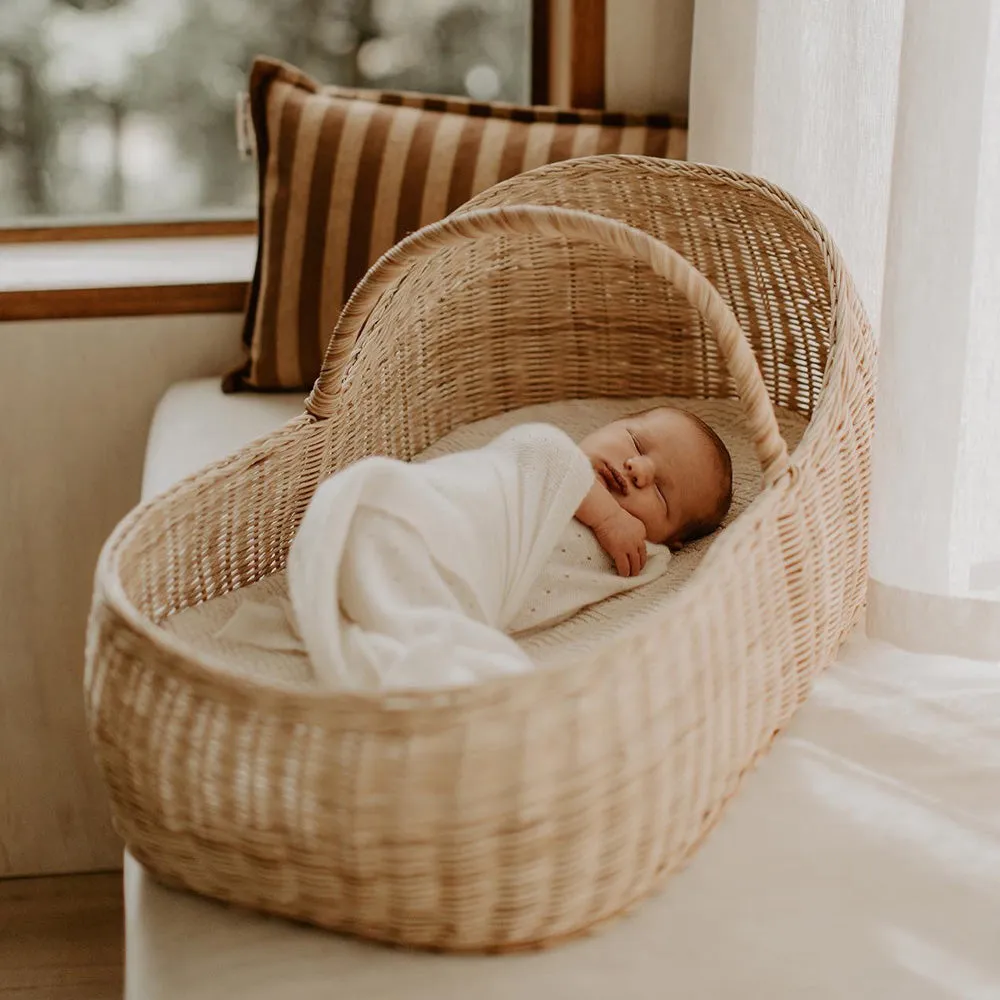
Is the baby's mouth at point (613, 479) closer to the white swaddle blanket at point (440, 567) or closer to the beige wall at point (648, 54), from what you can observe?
the white swaddle blanket at point (440, 567)

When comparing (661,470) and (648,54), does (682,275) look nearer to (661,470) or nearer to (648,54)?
(661,470)

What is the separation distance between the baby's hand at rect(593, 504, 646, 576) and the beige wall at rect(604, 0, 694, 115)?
2.77ft

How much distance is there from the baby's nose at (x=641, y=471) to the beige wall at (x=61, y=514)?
2.54ft

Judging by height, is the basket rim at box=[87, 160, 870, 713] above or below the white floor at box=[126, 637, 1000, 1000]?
above

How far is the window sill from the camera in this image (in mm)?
1659

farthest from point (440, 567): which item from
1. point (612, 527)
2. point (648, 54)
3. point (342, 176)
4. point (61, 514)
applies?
point (648, 54)

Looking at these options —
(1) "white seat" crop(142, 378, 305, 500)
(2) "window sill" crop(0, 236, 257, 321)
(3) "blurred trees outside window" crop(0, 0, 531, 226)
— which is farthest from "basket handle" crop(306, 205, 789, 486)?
(3) "blurred trees outside window" crop(0, 0, 531, 226)

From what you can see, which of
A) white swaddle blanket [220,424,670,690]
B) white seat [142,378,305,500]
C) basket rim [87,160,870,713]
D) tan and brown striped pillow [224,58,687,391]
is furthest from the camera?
tan and brown striped pillow [224,58,687,391]

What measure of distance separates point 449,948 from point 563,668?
196 mm

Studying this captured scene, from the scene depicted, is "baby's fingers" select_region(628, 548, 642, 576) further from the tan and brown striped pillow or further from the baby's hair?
the tan and brown striped pillow

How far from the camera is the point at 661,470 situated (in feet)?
4.03

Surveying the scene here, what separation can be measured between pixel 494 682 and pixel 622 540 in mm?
543

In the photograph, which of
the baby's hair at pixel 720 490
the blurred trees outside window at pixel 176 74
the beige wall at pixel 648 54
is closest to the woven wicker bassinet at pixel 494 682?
the baby's hair at pixel 720 490

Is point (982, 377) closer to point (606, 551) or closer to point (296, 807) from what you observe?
point (606, 551)
